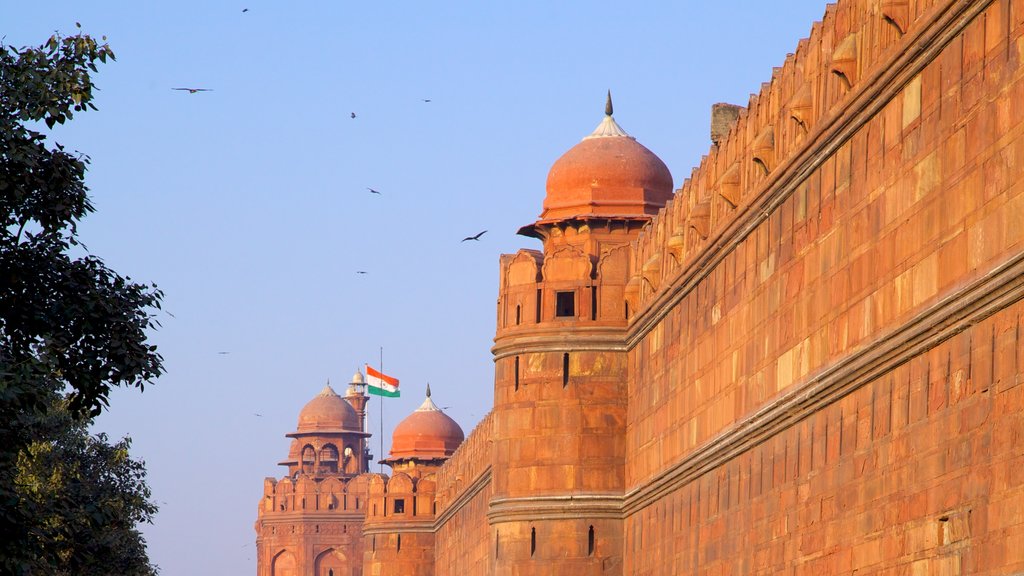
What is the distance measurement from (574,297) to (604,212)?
1.46 meters

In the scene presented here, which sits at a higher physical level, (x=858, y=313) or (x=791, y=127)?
(x=791, y=127)

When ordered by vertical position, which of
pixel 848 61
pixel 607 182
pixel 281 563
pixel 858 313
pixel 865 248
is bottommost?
pixel 858 313

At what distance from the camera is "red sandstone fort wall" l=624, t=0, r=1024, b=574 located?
44.5ft

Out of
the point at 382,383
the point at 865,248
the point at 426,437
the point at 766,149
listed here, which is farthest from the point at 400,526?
the point at 865,248

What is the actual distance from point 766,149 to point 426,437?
37.2 meters

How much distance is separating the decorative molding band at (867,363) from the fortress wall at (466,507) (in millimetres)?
14769

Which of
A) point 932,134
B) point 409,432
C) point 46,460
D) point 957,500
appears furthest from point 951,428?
point 409,432

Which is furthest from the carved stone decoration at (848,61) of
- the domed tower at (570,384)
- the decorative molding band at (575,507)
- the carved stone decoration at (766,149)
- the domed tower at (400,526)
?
the domed tower at (400,526)

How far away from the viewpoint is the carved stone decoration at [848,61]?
17.4m

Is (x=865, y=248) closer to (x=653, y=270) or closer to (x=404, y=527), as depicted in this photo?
(x=653, y=270)

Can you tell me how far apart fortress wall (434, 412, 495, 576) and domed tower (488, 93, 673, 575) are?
8.54 metres

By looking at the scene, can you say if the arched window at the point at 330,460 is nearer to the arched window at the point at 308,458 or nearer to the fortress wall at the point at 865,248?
the arched window at the point at 308,458

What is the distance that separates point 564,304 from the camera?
28047 millimetres

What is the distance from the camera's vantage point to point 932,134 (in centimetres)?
1494
